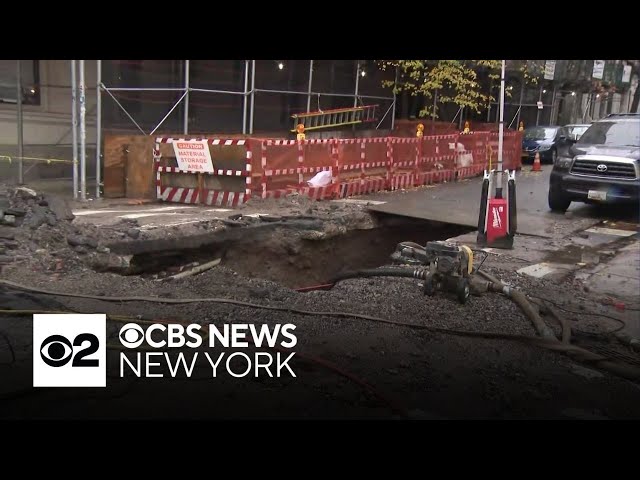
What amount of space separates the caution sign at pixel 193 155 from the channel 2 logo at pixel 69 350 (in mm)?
7070

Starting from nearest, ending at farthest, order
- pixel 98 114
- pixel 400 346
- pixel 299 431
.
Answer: pixel 299 431
pixel 400 346
pixel 98 114

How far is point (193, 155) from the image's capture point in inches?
499

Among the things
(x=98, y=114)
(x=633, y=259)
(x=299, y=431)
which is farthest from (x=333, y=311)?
(x=98, y=114)

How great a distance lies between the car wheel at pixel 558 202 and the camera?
42.9ft

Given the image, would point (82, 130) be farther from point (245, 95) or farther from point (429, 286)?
point (429, 286)

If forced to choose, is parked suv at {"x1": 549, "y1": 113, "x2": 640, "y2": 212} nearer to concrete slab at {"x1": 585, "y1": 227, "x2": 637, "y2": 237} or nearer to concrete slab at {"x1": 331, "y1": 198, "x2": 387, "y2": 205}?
concrete slab at {"x1": 585, "y1": 227, "x2": 637, "y2": 237}

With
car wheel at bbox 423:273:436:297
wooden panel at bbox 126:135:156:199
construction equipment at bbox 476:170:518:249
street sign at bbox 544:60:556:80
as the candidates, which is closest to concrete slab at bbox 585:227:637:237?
construction equipment at bbox 476:170:518:249

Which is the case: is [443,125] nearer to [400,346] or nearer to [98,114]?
[98,114]

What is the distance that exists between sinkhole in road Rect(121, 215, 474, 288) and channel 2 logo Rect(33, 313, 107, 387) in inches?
124

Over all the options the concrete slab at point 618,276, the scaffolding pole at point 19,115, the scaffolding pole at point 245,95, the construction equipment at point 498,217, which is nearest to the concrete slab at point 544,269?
the concrete slab at point 618,276

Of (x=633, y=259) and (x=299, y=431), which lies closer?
(x=299, y=431)

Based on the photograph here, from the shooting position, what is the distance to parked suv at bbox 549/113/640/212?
39.9ft

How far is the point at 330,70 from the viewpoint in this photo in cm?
2144

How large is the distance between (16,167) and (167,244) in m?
6.62
